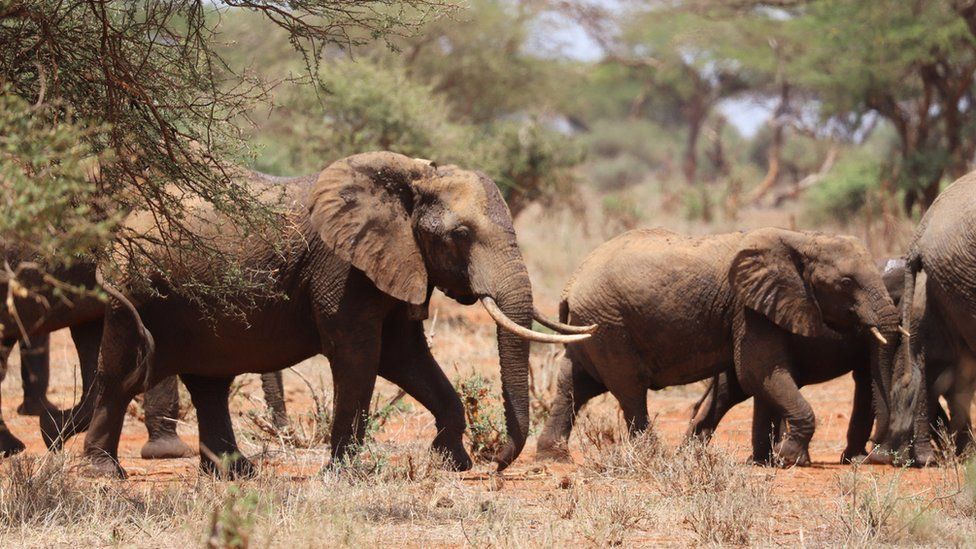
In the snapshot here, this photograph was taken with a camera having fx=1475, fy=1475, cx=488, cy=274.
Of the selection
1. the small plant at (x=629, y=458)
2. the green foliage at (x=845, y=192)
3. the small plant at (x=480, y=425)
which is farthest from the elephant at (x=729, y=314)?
the green foliage at (x=845, y=192)

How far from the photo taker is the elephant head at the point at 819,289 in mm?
9219

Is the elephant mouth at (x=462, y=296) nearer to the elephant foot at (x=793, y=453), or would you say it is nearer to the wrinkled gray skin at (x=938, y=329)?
the elephant foot at (x=793, y=453)

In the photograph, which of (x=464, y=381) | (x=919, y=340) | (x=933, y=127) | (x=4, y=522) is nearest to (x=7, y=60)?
(x=4, y=522)

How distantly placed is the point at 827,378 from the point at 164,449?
4393mm

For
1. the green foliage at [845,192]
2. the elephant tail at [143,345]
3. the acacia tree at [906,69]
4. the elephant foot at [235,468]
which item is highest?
the acacia tree at [906,69]

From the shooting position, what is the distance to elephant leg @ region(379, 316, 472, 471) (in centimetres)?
815

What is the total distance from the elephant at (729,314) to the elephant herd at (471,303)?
0.01 meters

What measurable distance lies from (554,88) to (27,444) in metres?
21.4

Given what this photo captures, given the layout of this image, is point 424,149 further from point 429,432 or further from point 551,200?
point 429,432

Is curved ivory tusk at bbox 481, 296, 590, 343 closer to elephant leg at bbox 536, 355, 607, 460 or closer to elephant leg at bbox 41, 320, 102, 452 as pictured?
elephant leg at bbox 536, 355, 607, 460

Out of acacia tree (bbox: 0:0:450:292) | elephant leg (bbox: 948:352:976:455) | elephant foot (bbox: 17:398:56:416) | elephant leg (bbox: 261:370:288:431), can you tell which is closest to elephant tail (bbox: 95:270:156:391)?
acacia tree (bbox: 0:0:450:292)

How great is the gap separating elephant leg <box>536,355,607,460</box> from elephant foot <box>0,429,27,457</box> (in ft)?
11.0

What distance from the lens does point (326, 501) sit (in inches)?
262

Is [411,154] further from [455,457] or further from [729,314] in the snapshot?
[455,457]
